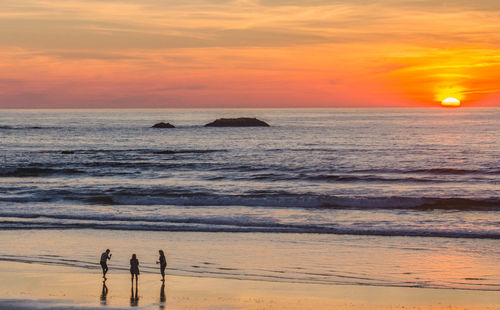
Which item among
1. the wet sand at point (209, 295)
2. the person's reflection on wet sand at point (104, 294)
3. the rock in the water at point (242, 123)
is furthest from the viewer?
the rock in the water at point (242, 123)

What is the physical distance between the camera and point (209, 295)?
16719mm

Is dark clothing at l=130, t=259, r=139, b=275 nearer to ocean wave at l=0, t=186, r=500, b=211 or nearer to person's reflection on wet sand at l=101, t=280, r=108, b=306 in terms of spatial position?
person's reflection on wet sand at l=101, t=280, r=108, b=306

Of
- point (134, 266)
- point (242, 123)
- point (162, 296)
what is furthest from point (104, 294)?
point (242, 123)

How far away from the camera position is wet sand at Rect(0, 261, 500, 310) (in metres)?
15.8

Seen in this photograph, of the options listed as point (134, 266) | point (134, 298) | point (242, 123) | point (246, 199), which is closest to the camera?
point (134, 298)

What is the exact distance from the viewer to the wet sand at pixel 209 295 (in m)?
15.8

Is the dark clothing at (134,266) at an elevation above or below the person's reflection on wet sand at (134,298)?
above

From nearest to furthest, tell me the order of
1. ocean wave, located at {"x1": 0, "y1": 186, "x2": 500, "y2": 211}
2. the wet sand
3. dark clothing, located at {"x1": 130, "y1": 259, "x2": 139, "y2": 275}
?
the wet sand, dark clothing, located at {"x1": 130, "y1": 259, "x2": 139, "y2": 275}, ocean wave, located at {"x1": 0, "y1": 186, "x2": 500, "y2": 211}

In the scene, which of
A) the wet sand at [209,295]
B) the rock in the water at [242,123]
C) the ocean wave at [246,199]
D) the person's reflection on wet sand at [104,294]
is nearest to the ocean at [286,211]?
the ocean wave at [246,199]

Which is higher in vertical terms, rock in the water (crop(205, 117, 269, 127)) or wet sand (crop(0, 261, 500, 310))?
rock in the water (crop(205, 117, 269, 127))

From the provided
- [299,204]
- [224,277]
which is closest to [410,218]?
[299,204]

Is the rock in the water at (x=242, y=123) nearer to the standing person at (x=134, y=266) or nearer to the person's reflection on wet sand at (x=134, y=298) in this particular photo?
the standing person at (x=134, y=266)

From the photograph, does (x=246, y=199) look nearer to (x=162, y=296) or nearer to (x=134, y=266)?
(x=134, y=266)

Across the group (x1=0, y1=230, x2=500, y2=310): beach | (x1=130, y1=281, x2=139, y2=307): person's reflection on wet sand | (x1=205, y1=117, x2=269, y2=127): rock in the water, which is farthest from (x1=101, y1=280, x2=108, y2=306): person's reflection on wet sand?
(x1=205, y1=117, x2=269, y2=127): rock in the water
